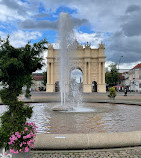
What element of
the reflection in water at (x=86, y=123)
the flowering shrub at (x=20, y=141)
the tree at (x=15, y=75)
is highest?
the tree at (x=15, y=75)

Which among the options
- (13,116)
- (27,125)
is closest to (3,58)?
(13,116)

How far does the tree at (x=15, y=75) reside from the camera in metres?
4.19

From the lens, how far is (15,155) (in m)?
4.01

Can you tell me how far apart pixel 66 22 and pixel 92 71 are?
4831 cm

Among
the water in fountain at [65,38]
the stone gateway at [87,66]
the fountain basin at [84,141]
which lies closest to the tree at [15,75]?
the fountain basin at [84,141]

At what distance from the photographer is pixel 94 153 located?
498 centimetres

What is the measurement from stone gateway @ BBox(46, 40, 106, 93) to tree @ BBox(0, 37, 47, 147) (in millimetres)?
60696

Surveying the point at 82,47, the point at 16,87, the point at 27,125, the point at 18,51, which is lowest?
the point at 27,125

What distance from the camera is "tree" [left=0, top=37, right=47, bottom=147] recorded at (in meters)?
4.19

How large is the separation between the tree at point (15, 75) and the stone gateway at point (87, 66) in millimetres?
60696

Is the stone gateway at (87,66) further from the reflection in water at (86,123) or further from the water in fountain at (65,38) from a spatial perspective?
the reflection in water at (86,123)

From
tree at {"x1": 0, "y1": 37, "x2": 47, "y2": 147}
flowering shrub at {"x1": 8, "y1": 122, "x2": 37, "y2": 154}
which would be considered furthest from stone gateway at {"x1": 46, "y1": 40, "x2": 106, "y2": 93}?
flowering shrub at {"x1": 8, "y1": 122, "x2": 37, "y2": 154}

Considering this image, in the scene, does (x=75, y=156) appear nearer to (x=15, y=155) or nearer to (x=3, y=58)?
(x=15, y=155)

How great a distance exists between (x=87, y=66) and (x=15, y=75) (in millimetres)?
62671
